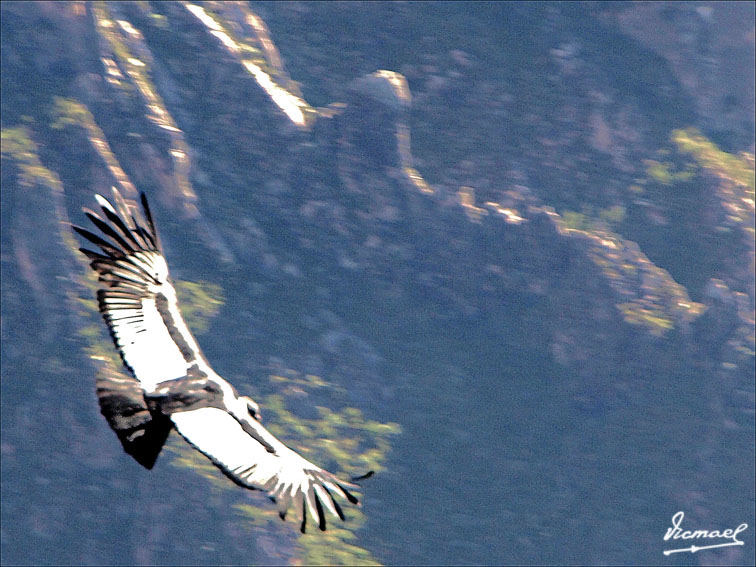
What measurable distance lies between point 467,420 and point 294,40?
393 inches

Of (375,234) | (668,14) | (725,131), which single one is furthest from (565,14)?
(375,234)

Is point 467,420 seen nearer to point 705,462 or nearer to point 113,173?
point 705,462

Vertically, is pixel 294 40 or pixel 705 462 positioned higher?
pixel 294 40

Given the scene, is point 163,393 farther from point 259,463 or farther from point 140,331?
point 259,463

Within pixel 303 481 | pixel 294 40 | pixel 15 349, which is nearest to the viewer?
pixel 303 481

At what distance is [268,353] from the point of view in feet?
80.7

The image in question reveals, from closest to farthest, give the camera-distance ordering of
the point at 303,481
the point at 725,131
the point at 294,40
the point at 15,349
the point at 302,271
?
the point at 303,481
the point at 15,349
the point at 302,271
the point at 294,40
the point at 725,131
